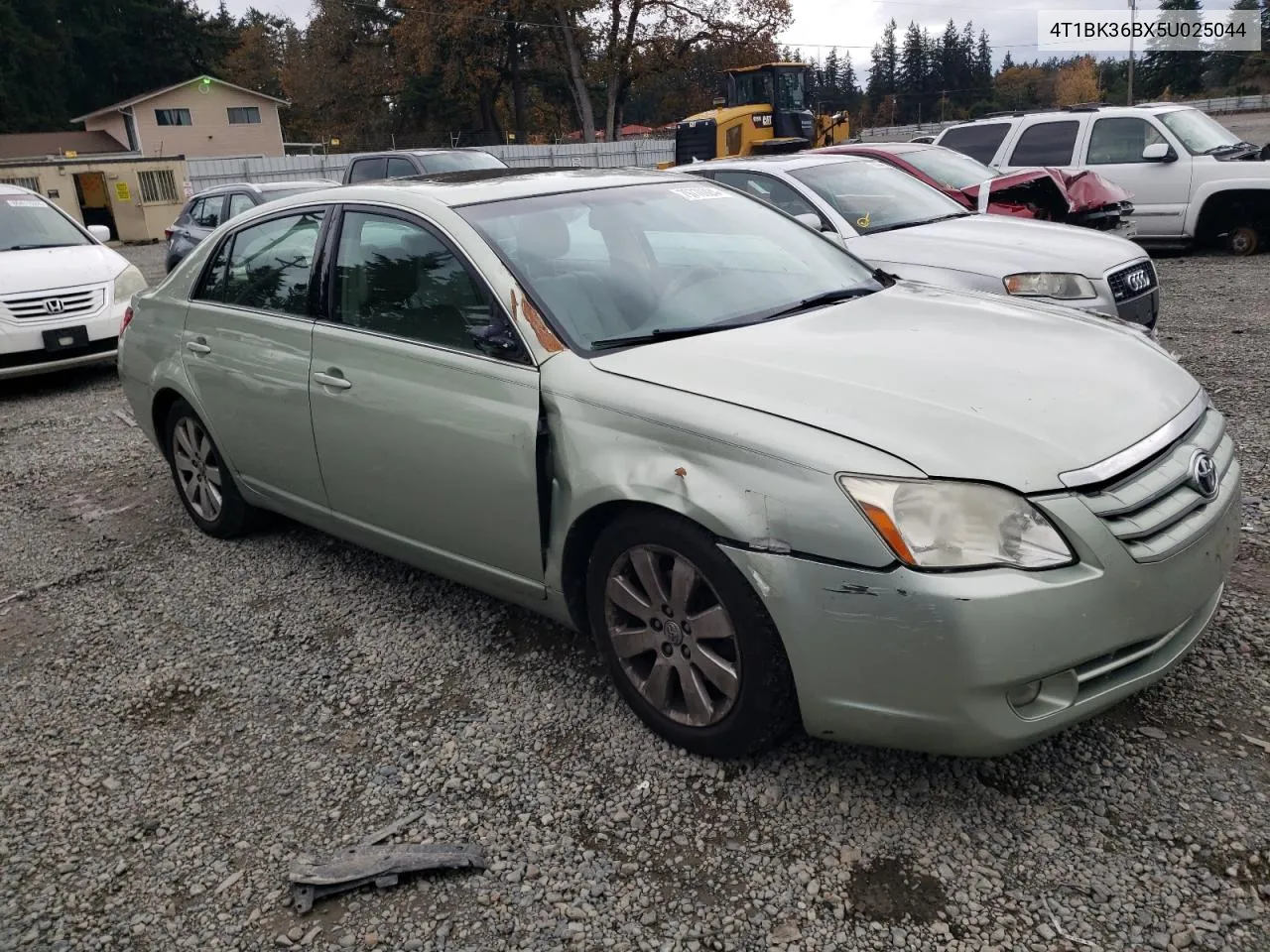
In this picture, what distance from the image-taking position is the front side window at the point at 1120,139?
1110 centimetres

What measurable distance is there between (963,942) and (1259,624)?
182 centimetres

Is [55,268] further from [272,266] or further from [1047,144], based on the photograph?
[1047,144]

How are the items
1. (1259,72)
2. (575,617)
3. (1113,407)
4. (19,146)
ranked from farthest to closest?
(1259,72) → (19,146) → (575,617) → (1113,407)

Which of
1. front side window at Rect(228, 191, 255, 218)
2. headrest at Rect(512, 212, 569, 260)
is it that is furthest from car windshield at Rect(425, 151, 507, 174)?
headrest at Rect(512, 212, 569, 260)

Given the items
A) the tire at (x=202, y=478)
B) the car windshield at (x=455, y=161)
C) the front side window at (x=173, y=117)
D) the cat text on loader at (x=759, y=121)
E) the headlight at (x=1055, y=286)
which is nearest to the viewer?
the tire at (x=202, y=478)

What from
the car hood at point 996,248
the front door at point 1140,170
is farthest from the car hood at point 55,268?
the front door at point 1140,170

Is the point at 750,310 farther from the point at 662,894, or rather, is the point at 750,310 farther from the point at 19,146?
the point at 19,146

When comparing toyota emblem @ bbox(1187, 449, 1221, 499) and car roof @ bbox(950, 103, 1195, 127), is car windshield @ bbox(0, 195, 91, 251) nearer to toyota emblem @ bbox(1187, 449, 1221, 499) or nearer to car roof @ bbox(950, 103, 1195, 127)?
toyota emblem @ bbox(1187, 449, 1221, 499)

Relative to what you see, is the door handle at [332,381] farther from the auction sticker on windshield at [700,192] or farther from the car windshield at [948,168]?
the car windshield at [948,168]

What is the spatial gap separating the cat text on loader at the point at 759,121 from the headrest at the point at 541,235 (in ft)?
63.4

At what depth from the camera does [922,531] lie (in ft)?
7.53

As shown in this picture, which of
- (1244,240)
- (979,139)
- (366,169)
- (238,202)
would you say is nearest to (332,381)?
(979,139)

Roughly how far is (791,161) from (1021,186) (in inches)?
107

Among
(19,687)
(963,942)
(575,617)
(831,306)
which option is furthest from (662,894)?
(19,687)
